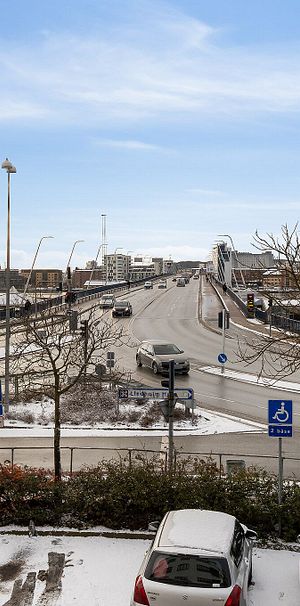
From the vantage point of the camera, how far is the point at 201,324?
5103 centimetres

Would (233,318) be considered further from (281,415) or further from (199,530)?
(199,530)

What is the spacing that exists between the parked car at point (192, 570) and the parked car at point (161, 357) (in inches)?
795

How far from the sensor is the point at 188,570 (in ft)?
23.7

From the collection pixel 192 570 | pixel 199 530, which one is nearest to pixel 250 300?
pixel 199 530

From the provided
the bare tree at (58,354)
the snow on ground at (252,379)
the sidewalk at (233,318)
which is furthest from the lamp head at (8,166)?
the sidewalk at (233,318)

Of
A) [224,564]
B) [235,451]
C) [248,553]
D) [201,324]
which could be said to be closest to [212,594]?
[224,564]

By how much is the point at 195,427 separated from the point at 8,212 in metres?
11.9

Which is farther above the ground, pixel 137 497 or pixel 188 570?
pixel 188 570

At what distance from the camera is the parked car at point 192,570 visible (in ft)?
23.1

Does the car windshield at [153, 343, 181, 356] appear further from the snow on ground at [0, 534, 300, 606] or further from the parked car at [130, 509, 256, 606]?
the parked car at [130, 509, 256, 606]

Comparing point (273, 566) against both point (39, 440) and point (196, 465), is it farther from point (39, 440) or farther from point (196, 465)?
point (39, 440)

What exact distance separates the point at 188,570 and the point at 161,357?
2193 centimetres

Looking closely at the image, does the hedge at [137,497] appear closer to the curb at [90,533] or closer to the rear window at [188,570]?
the curb at [90,533]

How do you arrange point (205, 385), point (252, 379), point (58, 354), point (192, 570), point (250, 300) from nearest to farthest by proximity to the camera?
point (192, 570), point (58, 354), point (205, 385), point (252, 379), point (250, 300)
